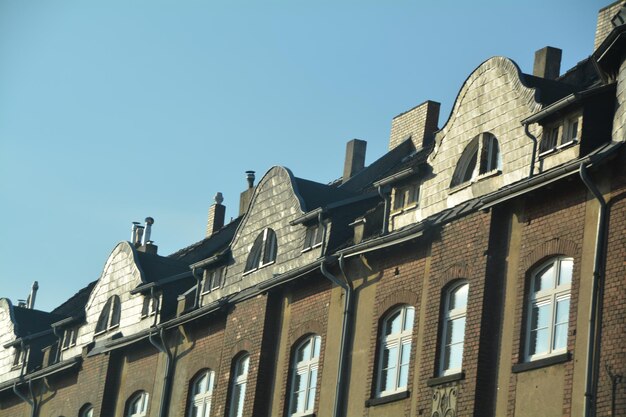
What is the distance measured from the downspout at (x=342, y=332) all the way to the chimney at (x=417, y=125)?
9.36 meters

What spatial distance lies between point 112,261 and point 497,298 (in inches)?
797

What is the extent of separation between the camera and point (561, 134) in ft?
82.7

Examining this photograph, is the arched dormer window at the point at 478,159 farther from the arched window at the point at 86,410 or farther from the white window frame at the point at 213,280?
the arched window at the point at 86,410

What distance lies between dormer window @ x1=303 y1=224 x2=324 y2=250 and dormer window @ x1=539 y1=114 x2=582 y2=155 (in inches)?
315

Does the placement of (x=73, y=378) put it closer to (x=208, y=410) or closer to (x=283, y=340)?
(x=208, y=410)

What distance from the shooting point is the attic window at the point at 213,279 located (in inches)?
1447

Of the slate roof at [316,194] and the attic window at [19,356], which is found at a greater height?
the attic window at [19,356]

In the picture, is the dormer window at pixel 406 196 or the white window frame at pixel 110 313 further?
the white window frame at pixel 110 313

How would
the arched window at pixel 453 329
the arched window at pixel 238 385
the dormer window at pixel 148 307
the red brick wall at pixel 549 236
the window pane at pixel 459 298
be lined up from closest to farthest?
the red brick wall at pixel 549 236 < the arched window at pixel 453 329 < the window pane at pixel 459 298 < the arched window at pixel 238 385 < the dormer window at pixel 148 307

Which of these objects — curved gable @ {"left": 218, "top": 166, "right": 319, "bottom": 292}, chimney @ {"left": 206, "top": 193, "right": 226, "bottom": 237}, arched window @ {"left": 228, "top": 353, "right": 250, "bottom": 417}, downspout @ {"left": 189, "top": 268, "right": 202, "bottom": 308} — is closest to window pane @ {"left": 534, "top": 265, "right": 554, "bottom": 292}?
curved gable @ {"left": 218, "top": 166, "right": 319, "bottom": 292}

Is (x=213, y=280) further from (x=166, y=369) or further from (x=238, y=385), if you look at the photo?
(x=238, y=385)

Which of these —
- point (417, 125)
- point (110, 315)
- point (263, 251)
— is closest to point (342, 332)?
point (263, 251)

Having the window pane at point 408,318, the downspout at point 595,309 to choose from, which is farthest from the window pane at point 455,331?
the downspout at point 595,309

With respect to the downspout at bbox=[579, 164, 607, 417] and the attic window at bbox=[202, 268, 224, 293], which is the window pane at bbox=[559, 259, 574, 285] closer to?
the downspout at bbox=[579, 164, 607, 417]
